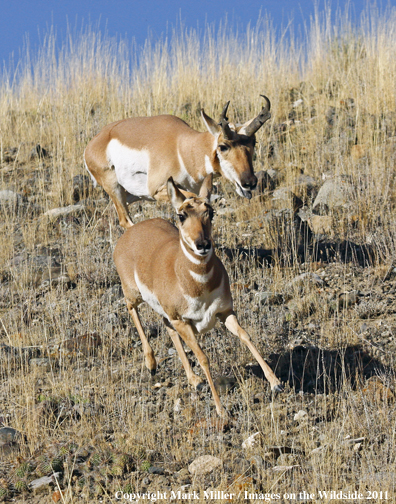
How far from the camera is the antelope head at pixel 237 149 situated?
680 cm

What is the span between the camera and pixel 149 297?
18.1 feet

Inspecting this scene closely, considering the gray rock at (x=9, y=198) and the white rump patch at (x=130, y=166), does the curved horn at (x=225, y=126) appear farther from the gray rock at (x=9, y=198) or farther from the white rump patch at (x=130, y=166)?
the gray rock at (x=9, y=198)

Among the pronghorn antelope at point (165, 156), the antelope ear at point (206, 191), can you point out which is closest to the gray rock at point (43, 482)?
the antelope ear at point (206, 191)

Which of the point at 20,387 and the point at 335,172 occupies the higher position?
the point at 335,172

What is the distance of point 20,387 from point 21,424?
2.10ft

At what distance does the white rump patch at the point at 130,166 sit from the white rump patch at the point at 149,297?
7.83ft

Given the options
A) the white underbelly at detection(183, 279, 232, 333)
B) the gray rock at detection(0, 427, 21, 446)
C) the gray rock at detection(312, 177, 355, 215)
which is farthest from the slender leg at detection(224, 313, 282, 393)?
the gray rock at detection(312, 177, 355, 215)

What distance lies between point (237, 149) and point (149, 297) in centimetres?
220

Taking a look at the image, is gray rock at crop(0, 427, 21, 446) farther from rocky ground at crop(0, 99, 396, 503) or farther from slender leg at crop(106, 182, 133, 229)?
slender leg at crop(106, 182, 133, 229)

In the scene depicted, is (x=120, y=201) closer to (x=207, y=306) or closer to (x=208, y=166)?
(x=208, y=166)

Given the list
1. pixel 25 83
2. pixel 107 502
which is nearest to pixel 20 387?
pixel 107 502

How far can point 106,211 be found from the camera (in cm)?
1003

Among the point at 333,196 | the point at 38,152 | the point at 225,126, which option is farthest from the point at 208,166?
the point at 38,152

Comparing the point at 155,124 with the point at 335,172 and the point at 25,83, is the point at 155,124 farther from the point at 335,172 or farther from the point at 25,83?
the point at 25,83
